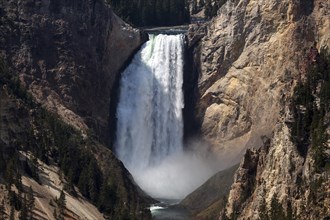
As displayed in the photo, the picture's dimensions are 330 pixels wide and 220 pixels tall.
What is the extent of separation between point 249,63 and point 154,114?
17.3m

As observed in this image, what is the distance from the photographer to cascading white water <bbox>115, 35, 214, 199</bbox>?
438 feet

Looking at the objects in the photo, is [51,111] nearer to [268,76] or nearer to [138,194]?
[138,194]

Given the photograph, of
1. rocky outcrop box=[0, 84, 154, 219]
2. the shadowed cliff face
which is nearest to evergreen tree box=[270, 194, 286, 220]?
rocky outcrop box=[0, 84, 154, 219]

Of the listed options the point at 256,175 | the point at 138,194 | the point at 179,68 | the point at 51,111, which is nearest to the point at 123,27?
the point at 179,68

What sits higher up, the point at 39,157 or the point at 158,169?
the point at 39,157

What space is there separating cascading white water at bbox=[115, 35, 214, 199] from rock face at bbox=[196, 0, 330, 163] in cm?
434

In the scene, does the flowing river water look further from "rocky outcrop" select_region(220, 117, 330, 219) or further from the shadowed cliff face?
"rocky outcrop" select_region(220, 117, 330, 219)

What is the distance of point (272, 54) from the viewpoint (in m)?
128

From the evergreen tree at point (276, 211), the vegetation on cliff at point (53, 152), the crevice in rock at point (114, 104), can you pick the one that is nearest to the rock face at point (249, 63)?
the crevice in rock at point (114, 104)

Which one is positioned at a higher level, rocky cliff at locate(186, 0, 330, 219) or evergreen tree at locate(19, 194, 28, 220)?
rocky cliff at locate(186, 0, 330, 219)

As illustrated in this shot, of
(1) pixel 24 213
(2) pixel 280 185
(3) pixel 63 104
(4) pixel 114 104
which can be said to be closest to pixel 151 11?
(4) pixel 114 104

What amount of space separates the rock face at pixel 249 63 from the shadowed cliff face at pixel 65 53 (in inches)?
580

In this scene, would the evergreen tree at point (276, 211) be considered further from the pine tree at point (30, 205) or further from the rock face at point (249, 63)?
the rock face at point (249, 63)

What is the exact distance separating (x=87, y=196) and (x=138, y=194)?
1019 cm
